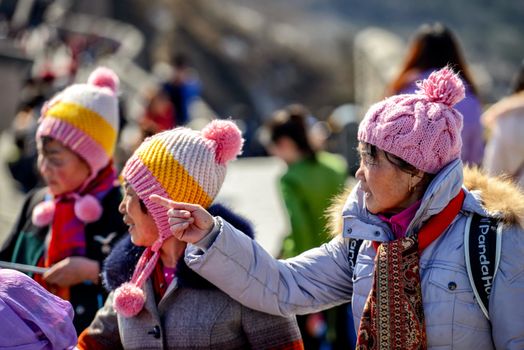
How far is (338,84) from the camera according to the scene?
39.5 m

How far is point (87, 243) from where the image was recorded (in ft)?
14.4

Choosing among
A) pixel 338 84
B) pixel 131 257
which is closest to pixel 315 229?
pixel 131 257

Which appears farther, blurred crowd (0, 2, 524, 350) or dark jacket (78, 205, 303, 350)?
blurred crowd (0, 2, 524, 350)

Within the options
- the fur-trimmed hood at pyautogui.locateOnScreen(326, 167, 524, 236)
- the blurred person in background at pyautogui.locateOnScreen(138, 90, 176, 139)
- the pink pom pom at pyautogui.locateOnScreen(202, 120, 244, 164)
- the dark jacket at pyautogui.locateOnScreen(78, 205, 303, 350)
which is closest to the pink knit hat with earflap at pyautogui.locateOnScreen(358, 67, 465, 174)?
the fur-trimmed hood at pyautogui.locateOnScreen(326, 167, 524, 236)

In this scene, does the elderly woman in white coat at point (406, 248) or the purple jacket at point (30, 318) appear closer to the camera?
the purple jacket at point (30, 318)

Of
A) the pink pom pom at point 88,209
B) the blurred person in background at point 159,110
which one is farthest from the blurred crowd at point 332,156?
the blurred person in background at point 159,110

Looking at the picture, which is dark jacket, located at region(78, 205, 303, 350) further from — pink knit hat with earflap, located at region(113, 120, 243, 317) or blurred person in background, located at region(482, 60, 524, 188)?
blurred person in background, located at region(482, 60, 524, 188)

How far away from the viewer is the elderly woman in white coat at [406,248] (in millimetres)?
2934

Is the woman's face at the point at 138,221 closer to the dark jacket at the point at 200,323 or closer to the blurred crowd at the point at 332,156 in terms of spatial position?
the dark jacket at the point at 200,323

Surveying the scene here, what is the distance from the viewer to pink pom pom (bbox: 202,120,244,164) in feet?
11.5

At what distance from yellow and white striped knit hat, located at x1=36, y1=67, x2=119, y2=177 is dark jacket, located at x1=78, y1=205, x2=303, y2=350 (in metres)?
1.15

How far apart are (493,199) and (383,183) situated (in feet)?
1.23

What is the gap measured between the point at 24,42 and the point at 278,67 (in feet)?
72.3

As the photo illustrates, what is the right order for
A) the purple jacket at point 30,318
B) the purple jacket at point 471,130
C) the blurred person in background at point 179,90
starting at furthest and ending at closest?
the blurred person in background at point 179,90
the purple jacket at point 471,130
the purple jacket at point 30,318
